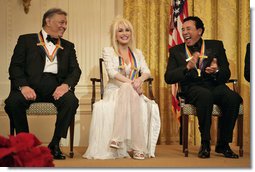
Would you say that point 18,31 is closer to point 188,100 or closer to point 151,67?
point 151,67

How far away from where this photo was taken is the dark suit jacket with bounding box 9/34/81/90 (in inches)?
156

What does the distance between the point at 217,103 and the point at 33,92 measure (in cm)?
172

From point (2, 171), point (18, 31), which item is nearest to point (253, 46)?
point (2, 171)

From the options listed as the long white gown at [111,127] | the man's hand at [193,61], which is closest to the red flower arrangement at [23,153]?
the long white gown at [111,127]

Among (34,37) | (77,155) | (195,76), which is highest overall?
(34,37)

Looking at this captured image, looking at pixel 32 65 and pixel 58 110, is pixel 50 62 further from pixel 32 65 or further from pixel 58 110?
pixel 58 110

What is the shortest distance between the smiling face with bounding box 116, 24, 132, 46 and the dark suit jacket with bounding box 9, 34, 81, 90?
0.52m

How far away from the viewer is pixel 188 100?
13.2 ft

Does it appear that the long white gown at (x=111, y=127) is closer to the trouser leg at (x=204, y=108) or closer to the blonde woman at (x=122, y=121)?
the blonde woman at (x=122, y=121)

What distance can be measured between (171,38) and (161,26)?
31 cm

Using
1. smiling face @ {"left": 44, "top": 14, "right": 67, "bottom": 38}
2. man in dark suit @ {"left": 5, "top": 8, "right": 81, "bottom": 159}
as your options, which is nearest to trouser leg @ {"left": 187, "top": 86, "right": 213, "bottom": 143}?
man in dark suit @ {"left": 5, "top": 8, "right": 81, "bottom": 159}

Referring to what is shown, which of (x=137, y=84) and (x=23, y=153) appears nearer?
(x=23, y=153)

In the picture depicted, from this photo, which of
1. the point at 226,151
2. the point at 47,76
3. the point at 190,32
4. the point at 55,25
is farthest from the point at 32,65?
the point at 226,151

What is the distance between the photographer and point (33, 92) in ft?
12.5
